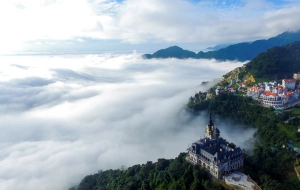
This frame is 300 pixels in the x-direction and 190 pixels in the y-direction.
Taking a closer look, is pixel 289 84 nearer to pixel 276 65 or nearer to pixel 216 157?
pixel 276 65

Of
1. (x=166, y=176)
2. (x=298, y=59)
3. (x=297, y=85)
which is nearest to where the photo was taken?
(x=166, y=176)

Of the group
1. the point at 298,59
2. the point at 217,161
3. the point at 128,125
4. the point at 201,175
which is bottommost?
the point at 128,125

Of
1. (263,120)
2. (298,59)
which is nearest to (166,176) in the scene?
(263,120)

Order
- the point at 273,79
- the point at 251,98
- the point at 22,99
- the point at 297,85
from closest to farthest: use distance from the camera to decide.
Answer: the point at 251,98, the point at 297,85, the point at 273,79, the point at 22,99

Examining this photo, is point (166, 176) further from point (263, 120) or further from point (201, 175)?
point (263, 120)

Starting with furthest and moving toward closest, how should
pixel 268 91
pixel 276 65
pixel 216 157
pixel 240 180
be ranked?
pixel 276 65
pixel 268 91
pixel 216 157
pixel 240 180

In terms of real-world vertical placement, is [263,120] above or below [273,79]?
below

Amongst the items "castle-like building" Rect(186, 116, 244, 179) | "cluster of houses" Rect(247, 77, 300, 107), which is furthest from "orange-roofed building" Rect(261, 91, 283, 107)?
"castle-like building" Rect(186, 116, 244, 179)

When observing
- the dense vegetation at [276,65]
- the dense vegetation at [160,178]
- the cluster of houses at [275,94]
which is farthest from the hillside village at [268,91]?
the dense vegetation at [160,178]

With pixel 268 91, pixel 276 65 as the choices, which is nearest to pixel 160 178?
pixel 268 91
